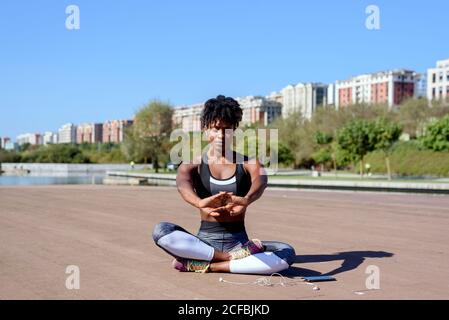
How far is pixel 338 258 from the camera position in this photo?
22.5ft

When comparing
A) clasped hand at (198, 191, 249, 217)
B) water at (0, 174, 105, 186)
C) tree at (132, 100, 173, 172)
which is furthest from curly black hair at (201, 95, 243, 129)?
tree at (132, 100, 173, 172)

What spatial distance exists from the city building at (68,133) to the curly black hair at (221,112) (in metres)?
175

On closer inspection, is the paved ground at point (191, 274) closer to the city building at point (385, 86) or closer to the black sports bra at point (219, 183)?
the black sports bra at point (219, 183)

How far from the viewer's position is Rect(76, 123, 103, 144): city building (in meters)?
162

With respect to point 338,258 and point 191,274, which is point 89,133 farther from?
point 191,274

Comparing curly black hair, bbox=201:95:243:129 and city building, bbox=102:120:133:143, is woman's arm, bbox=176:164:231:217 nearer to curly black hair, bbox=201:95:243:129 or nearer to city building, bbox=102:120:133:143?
curly black hair, bbox=201:95:243:129

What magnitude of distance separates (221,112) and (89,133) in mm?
165661

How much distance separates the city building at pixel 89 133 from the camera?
532ft

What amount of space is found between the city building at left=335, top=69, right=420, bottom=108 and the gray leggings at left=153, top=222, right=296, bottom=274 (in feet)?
318

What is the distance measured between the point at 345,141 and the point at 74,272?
33405mm

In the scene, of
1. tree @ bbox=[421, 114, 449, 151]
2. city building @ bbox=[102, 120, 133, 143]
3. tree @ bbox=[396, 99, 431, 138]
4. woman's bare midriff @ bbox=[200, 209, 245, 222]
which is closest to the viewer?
woman's bare midriff @ bbox=[200, 209, 245, 222]

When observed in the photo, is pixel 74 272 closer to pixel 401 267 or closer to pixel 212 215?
pixel 212 215

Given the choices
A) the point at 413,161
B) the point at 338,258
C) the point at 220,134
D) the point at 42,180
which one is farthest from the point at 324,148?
the point at 220,134

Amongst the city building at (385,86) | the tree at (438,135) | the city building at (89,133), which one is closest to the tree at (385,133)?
the tree at (438,135)
